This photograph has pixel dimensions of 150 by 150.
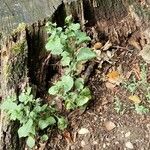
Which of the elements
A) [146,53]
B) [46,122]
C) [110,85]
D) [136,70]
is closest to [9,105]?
[46,122]

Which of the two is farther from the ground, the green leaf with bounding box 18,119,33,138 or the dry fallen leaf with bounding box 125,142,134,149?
the green leaf with bounding box 18,119,33,138

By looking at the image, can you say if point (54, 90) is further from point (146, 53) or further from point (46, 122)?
point (146, 53)

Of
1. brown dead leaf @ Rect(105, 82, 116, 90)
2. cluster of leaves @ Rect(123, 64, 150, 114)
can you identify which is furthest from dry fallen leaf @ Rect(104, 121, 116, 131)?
brown dead leaf @ Rect(105, 82, 116, 90)

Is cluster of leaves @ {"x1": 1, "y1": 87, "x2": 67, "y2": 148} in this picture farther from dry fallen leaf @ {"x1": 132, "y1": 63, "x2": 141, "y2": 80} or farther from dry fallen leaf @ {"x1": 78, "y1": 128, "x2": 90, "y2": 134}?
dry fallen leaf @ {"x1": 132, "y1": 63, "x2": 141, "y2": 80}

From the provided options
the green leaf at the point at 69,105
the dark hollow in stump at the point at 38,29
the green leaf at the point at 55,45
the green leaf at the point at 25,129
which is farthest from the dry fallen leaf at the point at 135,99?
the green leaf at the point at 25,129

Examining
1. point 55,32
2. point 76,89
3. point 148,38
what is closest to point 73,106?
point 76,89

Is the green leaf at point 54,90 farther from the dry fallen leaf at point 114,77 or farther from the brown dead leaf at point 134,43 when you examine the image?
the brown dead leaf at point 134,43
